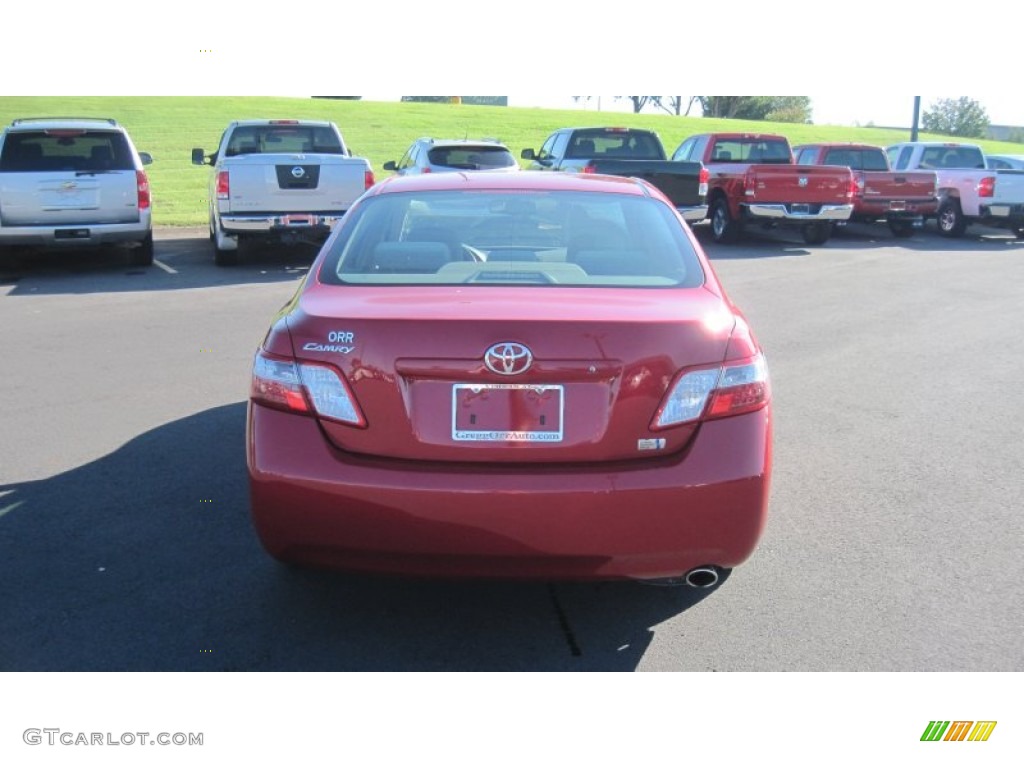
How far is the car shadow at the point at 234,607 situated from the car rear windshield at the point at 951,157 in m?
19.7

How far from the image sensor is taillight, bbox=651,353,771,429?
350 centimetres

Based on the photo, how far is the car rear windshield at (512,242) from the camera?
4066mm

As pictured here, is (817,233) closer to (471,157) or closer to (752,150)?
(752,150)

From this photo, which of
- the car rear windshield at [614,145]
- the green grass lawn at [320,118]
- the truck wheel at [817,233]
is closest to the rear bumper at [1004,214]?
the truck wheel at [817,233]

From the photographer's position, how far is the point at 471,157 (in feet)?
56.2

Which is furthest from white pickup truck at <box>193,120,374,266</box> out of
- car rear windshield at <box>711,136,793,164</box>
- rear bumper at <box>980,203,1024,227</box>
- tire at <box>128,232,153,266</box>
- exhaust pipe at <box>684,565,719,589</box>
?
rear bumper at <box>980,203,1024,227</box>

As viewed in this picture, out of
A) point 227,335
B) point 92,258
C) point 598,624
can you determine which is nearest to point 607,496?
point 598,624

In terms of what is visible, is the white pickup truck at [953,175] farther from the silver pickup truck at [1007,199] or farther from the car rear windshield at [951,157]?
the silver pickup truck at [1007,199]

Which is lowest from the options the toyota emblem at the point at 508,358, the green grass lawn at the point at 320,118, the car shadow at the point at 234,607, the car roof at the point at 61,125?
the green grass lawn at the point at 320,118

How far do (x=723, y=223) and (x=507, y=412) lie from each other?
16.1 metres

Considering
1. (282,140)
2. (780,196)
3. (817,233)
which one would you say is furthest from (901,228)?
(282,140)
